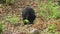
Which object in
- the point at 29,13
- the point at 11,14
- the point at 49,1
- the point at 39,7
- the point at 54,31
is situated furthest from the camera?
the point at 49,1

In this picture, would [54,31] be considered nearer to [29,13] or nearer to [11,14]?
[29,13]

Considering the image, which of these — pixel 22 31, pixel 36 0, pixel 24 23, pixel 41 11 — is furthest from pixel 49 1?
pixel 22 31

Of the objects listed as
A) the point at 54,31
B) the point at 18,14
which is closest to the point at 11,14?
the point at 18,14

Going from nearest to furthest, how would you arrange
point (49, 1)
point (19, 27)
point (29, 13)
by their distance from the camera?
point (19, 27)
point (29, 13)
point (49, 1)

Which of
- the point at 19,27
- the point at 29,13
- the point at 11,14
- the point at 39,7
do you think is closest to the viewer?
the point at 19,27

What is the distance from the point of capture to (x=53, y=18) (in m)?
10.4

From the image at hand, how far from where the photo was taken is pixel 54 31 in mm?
8539

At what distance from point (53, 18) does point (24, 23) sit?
137 centimetres

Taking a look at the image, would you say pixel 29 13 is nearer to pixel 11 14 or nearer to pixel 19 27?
pixel 19 27

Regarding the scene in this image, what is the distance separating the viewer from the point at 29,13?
10.1 meters

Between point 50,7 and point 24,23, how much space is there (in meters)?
2.66

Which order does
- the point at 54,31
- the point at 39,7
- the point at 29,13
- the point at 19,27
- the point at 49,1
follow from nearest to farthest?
the point at 54,31
the point at 19,27
the point at 29,13
the point at 39,7
the point at 49,1

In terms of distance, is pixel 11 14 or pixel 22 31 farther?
pixel 11 14

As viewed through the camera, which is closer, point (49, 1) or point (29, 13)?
point (29, 13)
